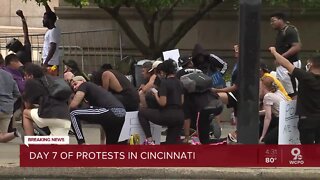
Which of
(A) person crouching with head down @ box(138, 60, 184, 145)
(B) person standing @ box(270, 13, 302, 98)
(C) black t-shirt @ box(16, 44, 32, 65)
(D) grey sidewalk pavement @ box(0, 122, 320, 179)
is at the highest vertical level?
(B) person standing @ box(270, 13, 302, 98)

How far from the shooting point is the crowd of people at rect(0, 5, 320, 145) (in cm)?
1001

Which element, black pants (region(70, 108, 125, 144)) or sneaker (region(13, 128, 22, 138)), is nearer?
black pants (region(70, 108, 125, 144))

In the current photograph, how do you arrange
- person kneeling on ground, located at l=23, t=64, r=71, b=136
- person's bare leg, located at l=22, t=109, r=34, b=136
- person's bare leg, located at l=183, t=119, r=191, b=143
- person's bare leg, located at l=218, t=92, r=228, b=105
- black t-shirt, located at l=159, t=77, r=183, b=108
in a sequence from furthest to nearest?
1. person's bare leg, located at l=218, t=92, r=228, b=105
2. person's bare leg, located at l=183, t=119, r=191, b=143
3. person's bare leg, located at l=22, t=109, r=34, b=136
4. black t-shirt, located at l=159, t=77, r=183, b=108
5. person kneeling on ground, located at l=23, t=64, r=71, b=136

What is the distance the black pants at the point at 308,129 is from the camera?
9883 mm

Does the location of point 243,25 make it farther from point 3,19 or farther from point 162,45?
point 3,19

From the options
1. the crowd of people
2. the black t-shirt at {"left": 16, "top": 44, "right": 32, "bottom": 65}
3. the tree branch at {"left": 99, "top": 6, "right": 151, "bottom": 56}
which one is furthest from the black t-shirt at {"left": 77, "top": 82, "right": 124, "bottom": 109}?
the black t-shirt at {"left": 16, "top": 44, "right": 32, "bottom": 65}

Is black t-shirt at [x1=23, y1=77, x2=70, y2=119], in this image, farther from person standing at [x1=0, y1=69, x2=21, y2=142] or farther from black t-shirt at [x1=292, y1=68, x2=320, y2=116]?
black t-shirt at [x1=292, y1=68, x2=320, y2=116]

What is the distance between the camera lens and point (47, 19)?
49.9ft

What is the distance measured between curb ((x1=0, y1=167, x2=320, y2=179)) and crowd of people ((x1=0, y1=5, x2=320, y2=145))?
63 cm

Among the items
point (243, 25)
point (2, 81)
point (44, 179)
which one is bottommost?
point (44, 179)

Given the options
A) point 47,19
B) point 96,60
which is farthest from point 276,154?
point 96,60

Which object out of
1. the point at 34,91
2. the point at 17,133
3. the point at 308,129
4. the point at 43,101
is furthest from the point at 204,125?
the point at 17,133

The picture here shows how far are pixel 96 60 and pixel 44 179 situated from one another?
28.7 feet

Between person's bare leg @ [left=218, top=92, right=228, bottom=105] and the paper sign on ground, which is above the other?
person's bare leg @ [left=218, top=92, right=228, bottom=105]
